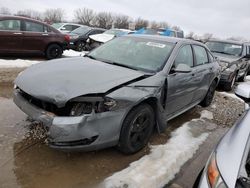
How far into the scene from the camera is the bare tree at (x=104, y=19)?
5871 cm

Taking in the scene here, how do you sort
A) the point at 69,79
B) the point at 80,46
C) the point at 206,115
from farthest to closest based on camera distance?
the point at 80,46 → the point at 206,115 → the point at 69,79

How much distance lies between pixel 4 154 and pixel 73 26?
15.1 meters

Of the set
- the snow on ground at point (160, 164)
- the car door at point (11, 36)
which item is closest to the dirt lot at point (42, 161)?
the snow on ground at point (160, 164)

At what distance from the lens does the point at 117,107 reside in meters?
3.03

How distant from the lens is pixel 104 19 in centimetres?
6062

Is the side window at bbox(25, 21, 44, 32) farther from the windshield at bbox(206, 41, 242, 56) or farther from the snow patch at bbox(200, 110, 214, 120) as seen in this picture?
the snow patch at bbox(200, 110, 214, 120)

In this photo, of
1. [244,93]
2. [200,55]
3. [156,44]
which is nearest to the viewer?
[244,93]

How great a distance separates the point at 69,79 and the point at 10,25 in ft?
22.8

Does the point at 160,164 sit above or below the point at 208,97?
below

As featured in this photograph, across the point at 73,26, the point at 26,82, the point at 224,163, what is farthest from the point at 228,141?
the point at 73,26

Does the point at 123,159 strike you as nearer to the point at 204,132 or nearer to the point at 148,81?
the point at 148,81

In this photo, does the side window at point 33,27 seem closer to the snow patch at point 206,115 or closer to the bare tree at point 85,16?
the snow patch at point 206,115

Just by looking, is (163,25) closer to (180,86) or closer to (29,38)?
(29,38)

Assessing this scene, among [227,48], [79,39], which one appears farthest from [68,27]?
[227,48]
